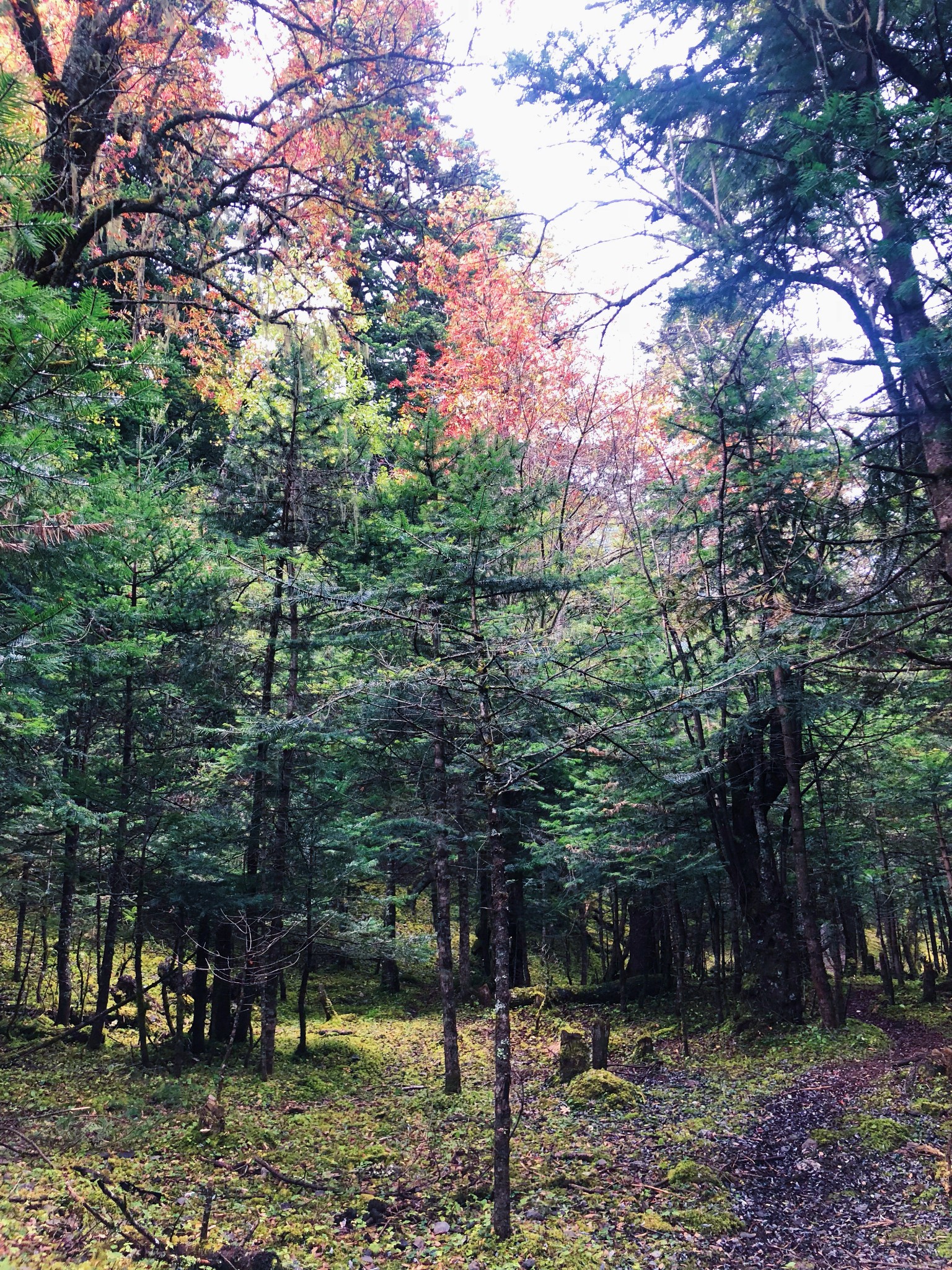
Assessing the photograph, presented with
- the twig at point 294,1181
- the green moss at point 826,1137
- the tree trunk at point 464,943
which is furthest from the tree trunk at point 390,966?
the green moss at point 826,1137

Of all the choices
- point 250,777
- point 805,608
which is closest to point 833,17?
point 805,608

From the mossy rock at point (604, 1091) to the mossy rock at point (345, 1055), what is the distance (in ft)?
13.7

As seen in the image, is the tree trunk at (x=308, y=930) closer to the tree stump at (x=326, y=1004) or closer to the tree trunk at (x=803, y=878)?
the tree stump at (x=326, y=1004)

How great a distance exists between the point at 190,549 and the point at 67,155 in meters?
6.15

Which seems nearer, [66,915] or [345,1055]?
[66,915]

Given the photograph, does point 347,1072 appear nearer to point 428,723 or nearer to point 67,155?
point 428,723

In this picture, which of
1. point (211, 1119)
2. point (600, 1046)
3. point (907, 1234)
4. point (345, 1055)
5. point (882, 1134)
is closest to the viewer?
point (907, 1234)

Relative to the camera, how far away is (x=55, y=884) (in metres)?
12.5

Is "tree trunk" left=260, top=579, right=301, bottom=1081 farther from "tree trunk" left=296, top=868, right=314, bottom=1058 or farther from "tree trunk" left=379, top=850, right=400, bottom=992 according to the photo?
"tree trunk" left=379, top=850, right=400, bottom=992

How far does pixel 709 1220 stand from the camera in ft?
24.1

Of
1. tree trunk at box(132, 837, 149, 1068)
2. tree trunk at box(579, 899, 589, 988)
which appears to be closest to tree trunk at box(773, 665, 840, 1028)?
tree trunk at box(579, 899, 589, 988)

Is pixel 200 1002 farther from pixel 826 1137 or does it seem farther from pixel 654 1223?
pixel 826 1137

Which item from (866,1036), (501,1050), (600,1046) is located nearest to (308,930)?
(600,1046)

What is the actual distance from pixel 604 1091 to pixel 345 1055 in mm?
5817
